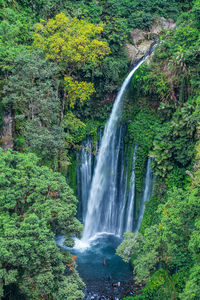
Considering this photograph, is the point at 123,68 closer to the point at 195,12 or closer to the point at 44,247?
the point at 195,12

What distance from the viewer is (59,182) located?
11484 millimetres

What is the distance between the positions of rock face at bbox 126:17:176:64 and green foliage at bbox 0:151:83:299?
12.0 meters

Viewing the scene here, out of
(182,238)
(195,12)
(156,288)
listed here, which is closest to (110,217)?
(156,288)

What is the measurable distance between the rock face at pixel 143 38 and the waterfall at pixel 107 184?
1.66 meters

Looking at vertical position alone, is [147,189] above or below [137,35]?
below

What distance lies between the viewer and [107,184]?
18.2 meters

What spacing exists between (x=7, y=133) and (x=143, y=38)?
1222 cm

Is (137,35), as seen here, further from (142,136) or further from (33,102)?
(33,102)

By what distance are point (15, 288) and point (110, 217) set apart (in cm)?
889

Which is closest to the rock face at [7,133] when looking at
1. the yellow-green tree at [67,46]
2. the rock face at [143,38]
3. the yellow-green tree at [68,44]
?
the yellow-green tree at [67,46]

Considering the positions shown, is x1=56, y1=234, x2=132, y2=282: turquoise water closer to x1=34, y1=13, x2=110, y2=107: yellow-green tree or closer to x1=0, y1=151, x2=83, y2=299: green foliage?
x1=0, y1=151, x2=83, y2=299: green foliage

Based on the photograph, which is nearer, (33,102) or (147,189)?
(33,102)

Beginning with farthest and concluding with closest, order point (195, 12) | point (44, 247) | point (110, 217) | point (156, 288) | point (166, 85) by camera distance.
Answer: point (110, 217)
point (166, 85)
point (195, 12)
point (156, 288)
point (44, 247)

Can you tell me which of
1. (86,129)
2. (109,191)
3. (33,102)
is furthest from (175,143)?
(33,102)
